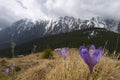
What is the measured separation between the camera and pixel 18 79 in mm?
5426

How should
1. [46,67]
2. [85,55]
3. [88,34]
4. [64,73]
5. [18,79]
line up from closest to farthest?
[85,55], [64,73], [18,79], [46,67], [88,34]

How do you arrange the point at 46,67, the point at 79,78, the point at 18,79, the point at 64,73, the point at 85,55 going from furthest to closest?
the point at 46,67, the point at 18,79, the point at 64,73, the point at 79,78, the point at 85,55

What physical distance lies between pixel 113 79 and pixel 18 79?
1.99m

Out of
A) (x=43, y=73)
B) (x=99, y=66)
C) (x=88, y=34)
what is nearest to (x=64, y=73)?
(x=99, y=66)

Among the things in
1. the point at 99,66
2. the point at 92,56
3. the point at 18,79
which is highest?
the point at 92,56

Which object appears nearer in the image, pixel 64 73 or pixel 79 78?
pixel 79 78

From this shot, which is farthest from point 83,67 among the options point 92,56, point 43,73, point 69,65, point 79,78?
point 92,56

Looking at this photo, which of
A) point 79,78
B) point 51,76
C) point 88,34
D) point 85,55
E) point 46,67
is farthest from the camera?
point 88,34

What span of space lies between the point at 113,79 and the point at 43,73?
172 centimetres

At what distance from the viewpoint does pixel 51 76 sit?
14.6 feet

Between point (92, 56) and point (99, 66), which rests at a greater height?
point (92, 56)

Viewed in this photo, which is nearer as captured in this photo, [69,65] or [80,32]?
[69,65]

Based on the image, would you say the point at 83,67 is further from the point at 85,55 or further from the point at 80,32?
the point at 80,32

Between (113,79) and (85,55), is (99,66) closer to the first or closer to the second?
(113,79)
